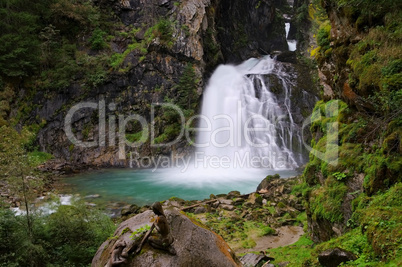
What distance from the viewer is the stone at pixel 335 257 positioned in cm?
385

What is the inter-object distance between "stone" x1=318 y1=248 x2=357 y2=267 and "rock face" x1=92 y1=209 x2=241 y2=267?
4.66ft

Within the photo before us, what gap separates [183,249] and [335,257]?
2.33 meters

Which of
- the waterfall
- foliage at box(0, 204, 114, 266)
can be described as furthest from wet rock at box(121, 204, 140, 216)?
the waterfall

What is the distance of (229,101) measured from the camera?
23.5 meters

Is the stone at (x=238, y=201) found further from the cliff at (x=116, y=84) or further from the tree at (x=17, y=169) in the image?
the cliff at (x=116, y=84)

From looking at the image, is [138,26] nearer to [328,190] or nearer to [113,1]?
[113,1]

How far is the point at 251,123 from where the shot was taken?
22.1m

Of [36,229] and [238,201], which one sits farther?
[238,201]

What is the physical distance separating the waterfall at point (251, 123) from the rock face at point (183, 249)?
16.6 m

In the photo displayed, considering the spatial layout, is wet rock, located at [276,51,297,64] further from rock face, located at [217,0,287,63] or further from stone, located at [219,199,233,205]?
stone, located at [219,199,233,205]

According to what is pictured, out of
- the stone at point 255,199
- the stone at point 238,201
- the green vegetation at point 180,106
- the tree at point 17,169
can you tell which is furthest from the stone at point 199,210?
the green vegetation at point 180,106

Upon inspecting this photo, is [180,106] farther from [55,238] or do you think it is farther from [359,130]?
[359,130]

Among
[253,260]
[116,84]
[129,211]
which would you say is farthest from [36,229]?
[116,84]

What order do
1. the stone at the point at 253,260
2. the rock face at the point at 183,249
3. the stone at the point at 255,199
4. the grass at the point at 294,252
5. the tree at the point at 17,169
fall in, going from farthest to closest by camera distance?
the stone at the point at 255,199, the tree at the point at 17,169, the grass at the point at 294,252, the stone at the point at 253,260, the rock face at the point at 183,249
